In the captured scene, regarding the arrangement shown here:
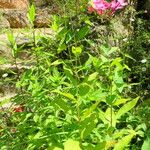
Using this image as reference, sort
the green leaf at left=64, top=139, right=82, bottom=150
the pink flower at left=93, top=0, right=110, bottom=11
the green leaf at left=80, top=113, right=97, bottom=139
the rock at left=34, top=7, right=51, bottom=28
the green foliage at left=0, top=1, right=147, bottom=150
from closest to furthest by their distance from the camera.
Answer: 1. the green leaf at left=64, top=139, right=82, bottom=150
2. the green leaf at left=80, top=113, right=97, bottom=139
3. the green foliage at left=0, top=1, right=147, bottom=150
4. the pink flower at left=93, top=0, right=110, bottom=11
5. the rock at left=34, top=7, right=51, bottom=28

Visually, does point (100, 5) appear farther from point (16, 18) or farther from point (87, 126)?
point (16, 18)

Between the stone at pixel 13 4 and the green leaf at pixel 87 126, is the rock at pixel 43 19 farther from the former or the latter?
the green leaf at pixel 87 126

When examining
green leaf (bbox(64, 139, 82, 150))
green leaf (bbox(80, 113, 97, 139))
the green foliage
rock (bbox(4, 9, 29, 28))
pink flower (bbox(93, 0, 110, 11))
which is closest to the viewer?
green leaf (bbox(64, 139, 82, 150))

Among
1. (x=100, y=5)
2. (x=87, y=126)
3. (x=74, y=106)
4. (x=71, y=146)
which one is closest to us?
(x=71, y=146)

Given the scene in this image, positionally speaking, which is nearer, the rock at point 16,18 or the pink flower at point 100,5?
the pink flower at point 100,5

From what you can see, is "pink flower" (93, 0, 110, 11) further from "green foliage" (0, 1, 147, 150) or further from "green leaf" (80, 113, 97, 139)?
"green leaf" (80, 113, 97, 139)

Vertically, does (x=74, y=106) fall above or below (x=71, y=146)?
below

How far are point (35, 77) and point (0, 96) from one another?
2.41 meters

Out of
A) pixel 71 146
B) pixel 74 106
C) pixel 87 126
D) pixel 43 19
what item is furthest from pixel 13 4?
pixel 71 146

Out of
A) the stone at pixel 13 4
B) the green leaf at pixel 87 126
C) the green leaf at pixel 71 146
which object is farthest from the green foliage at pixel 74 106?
the stone at pixel 13 4

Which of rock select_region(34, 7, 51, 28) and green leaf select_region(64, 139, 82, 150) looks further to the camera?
rock select_region(34, 7, 51, 28)

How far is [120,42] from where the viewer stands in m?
3.87

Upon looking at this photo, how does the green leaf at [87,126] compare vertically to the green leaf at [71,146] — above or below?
below

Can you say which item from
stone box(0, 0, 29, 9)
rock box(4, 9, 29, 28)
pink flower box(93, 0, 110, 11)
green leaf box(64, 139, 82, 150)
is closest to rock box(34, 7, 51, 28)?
rock box(4, 9, 29, 28)
